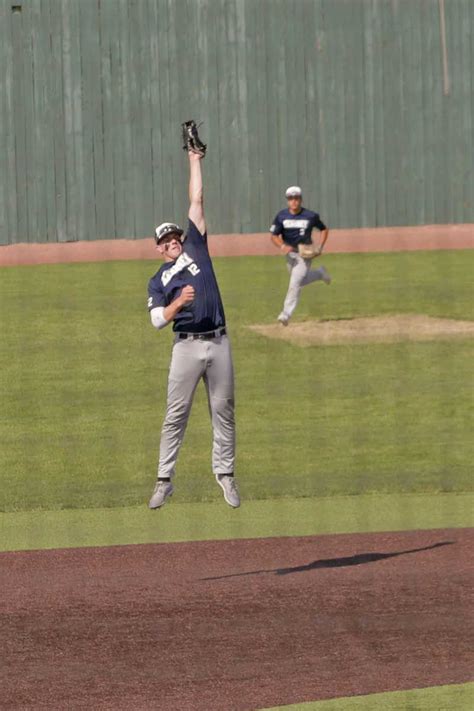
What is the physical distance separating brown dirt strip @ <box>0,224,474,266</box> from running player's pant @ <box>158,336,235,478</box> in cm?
2019

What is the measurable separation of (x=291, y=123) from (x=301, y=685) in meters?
23.7

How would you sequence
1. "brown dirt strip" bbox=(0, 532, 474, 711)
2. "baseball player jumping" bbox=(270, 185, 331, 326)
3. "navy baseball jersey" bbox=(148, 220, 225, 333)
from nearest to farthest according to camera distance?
"brown dirt strip" bbox=(0, 532, 474, 711) → "navy baseball jersey" bbox=(148, 220, 225, 333) → "baseball player jumping" bbox=(270, 185, 331, 326)

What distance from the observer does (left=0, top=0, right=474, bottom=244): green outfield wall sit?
31.9m

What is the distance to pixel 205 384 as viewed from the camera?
1131 cm

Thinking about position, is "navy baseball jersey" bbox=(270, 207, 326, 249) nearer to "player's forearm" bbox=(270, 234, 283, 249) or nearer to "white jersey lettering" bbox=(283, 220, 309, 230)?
"white jersey lettering" bbox=(283, 220, 309, 230)

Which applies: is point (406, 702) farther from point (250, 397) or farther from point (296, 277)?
point (296, 277)

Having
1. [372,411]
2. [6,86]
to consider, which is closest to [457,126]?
[6,86]

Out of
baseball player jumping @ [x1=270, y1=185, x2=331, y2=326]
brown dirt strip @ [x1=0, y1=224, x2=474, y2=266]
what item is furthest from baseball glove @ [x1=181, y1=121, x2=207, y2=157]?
brown dirt strip @ [x1=0, y1=224, x2=474, y2=266]

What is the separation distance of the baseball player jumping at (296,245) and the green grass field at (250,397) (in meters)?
0.79

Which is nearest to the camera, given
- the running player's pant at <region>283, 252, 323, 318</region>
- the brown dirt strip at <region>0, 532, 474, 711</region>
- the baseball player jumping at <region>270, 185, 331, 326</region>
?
the brown dirt strip at <region>0, 532, 474, 711</region>

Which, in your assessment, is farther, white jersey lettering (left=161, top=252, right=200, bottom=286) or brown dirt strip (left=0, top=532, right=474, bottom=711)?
white jersey lettering (left=161, top=252, right=200, bottom=286)

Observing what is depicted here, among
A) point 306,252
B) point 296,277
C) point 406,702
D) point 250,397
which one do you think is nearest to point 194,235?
point 406,702

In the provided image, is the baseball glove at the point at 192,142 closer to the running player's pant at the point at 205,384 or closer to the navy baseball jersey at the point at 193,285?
the navy baseball jersey at the point at 193,285

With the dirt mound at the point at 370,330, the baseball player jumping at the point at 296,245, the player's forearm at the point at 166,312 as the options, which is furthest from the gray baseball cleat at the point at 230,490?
the dirt mound at the point at 370,330
